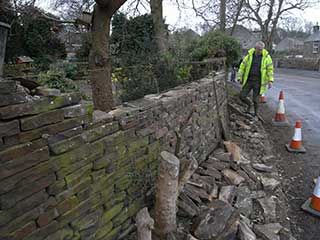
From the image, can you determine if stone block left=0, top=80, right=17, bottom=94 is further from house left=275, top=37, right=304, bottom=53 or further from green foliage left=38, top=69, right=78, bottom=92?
house left=275, top=37, right=304, bottom=53

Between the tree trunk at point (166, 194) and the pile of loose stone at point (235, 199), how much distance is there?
0.21 metres

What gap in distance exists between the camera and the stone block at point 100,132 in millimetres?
2160

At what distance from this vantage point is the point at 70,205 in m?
2.04

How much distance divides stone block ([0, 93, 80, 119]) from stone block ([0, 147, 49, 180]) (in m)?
0.26

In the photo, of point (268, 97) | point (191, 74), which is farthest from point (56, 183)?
point (268, 97)

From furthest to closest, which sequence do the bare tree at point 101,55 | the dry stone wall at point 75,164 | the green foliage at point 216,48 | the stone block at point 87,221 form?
the green foliage at point 216,48 → the bare tree at point 101,55 → the stone block at point 87,221 → the dry stone wall at point 75,164

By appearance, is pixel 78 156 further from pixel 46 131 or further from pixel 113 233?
pixel 113 233

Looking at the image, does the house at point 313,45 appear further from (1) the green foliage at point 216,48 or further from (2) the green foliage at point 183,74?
(2) the green foliage at point 183,74

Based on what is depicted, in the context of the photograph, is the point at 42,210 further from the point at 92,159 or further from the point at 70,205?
the point at 92,159

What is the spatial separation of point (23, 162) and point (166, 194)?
1.42 m

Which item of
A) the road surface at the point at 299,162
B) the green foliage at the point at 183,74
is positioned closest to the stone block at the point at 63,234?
the road surface at the point at 299,162

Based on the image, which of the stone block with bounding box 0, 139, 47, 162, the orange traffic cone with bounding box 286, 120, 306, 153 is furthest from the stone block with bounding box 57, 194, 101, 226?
the orange traffic cone with bounding box 286, 120, 306, 153

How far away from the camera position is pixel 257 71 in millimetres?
6738

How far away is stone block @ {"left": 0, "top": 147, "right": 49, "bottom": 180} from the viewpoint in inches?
60.3
